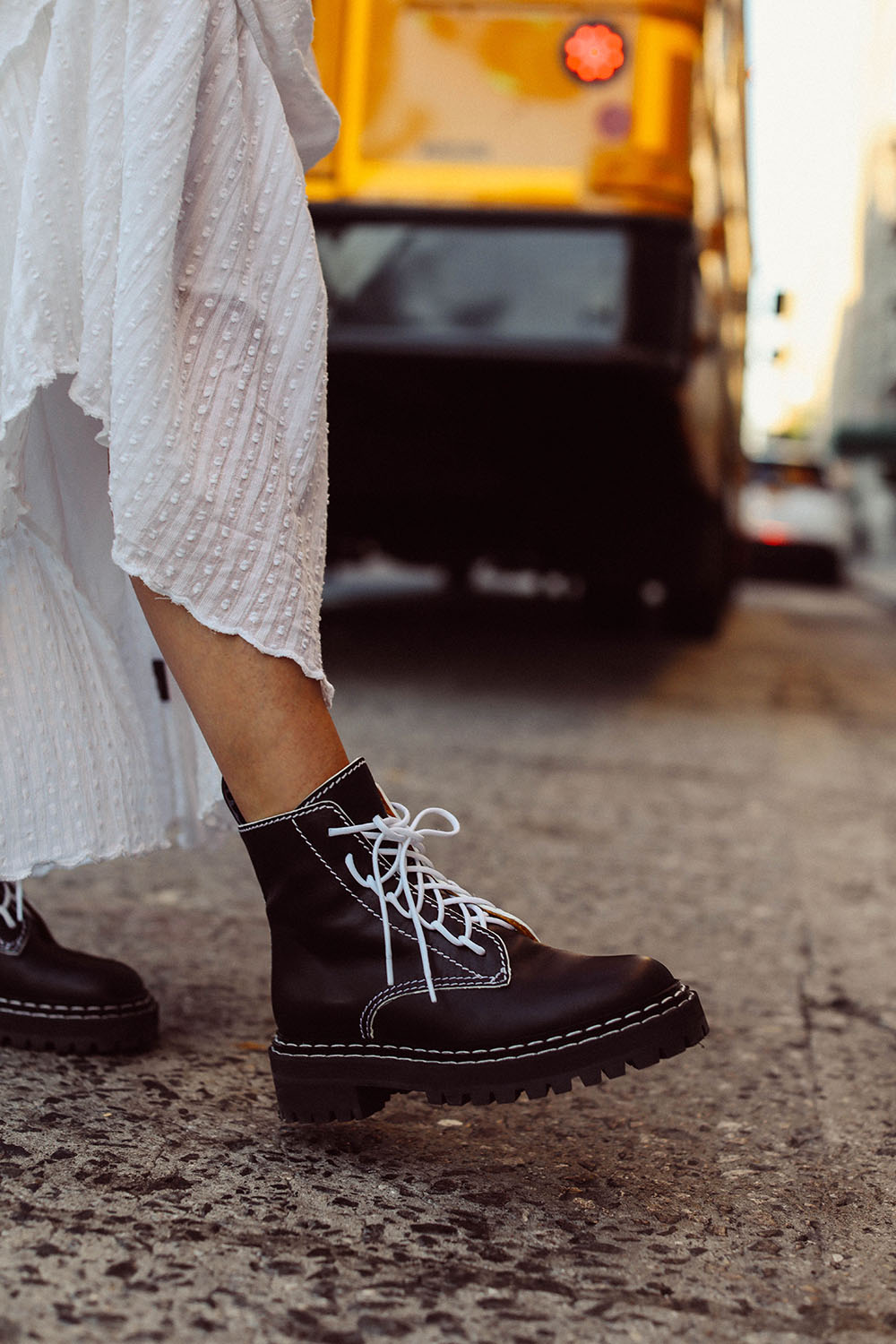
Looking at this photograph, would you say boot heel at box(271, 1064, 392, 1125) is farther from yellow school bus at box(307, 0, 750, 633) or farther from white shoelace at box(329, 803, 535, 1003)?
yellow school bus at box(307, 0, 750, 633)

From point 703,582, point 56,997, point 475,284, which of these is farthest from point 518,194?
point 703,582

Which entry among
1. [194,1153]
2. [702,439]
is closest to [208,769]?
[194,1153]

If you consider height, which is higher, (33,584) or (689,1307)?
(33,584)

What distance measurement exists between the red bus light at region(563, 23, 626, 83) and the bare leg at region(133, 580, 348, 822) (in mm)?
2473

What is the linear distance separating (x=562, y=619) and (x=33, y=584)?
21.0 ft

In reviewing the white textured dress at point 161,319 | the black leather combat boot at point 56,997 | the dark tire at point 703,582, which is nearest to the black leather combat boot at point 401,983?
the white textured dress at point 161,319

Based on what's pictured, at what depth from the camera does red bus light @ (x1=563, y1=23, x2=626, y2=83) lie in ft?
10.3

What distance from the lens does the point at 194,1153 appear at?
114cm

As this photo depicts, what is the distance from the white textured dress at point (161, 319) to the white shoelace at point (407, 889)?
14 cm

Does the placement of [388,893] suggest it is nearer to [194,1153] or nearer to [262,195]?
[194,1153]

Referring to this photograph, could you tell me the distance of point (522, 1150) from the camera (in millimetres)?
1223

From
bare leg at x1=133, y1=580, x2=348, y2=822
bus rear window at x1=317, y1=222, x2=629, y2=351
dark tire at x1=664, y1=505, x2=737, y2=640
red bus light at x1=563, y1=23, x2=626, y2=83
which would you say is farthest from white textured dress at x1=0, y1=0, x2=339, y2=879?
dark tire at x1=664, y1=505, x2=737, y2=640

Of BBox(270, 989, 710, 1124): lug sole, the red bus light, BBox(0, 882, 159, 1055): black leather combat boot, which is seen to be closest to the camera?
BBox(270, 989, 710, 1124): lug sole

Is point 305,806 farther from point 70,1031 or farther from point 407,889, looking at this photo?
point 70,1031
